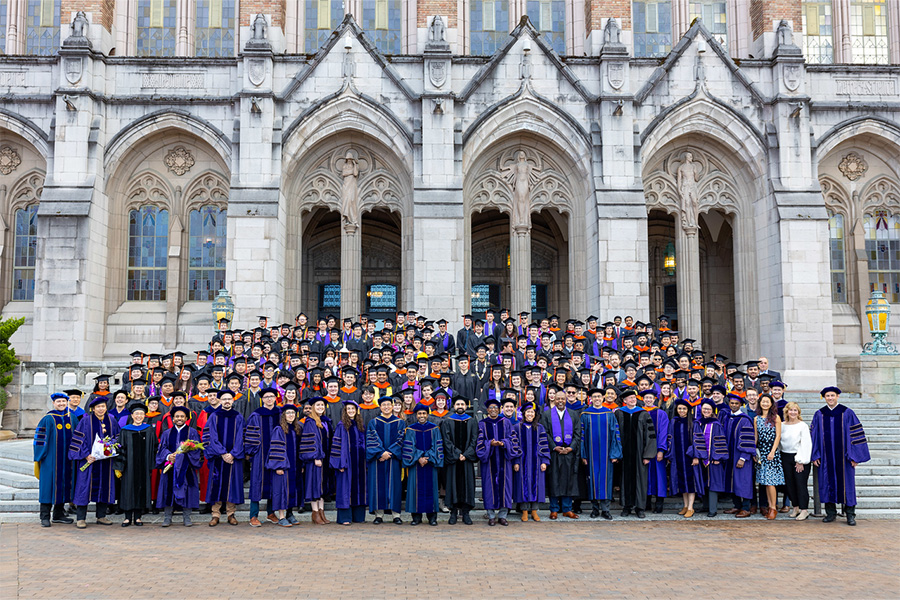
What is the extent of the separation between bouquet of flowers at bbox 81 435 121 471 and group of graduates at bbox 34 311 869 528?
0.08 feet

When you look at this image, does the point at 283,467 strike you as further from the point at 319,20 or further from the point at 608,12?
the point at 608,12

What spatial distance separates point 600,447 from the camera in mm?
10508

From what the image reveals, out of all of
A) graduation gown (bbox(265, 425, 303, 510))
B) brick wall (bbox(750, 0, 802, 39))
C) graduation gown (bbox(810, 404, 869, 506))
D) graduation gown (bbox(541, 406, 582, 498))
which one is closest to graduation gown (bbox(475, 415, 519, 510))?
graduation gown (bbox(541, 406, 582, 498))

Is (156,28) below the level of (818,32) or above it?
below

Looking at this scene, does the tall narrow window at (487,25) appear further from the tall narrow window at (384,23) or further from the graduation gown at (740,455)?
the graduation gown at (740,455)

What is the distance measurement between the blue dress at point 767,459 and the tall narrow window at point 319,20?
52.6ft

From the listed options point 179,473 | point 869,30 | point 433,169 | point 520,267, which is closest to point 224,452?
point 179,473

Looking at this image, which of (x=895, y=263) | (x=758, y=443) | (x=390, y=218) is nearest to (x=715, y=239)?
(x=895, y=263)

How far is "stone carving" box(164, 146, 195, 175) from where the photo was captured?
19.7 m

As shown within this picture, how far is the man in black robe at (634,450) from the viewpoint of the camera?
10461mm

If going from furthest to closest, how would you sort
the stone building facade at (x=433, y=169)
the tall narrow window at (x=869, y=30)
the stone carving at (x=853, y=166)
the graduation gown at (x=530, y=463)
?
the tall narrow window at (x=869, y=30) < the stone carving at (x=853, y=166) < the stone building facade at (x=433, y=169) < the graduation gown at (x=530, y=463)

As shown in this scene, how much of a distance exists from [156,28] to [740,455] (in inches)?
741

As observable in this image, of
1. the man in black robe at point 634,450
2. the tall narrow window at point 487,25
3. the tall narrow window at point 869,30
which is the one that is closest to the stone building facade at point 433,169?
the tall narrow window at point 487,25

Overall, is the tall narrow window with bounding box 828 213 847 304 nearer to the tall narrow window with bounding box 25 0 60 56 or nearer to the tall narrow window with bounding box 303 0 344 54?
the tall narrow window with bounding box 303 0 344 54
